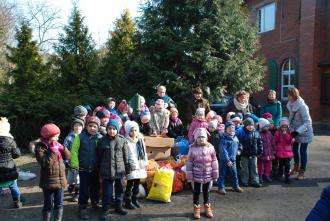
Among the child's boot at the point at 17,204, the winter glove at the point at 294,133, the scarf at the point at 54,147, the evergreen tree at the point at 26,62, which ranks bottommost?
the child's boot at the point at 17,204

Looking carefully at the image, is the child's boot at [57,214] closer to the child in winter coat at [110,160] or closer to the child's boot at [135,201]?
the child in winter coat at [110,160]

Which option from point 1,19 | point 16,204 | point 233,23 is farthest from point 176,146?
point 1,19

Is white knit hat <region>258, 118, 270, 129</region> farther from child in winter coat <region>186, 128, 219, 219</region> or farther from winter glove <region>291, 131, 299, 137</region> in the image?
child in winter coat <region>186, 128, 219, 219</region>

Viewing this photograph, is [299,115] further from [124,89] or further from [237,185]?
[124,89]

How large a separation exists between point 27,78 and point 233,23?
26.6 ft

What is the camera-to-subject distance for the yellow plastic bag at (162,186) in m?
6.18

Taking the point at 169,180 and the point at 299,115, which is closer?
the point at 169,180

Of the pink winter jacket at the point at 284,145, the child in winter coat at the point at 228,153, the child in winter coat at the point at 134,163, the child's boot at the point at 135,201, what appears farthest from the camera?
the pink winter jacket at the point at 284,145

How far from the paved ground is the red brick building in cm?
1059

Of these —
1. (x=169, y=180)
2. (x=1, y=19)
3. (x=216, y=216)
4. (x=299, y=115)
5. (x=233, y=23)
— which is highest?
(x=1, y=19)

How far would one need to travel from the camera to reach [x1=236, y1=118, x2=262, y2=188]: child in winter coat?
712 cm

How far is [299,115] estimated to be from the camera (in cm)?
757

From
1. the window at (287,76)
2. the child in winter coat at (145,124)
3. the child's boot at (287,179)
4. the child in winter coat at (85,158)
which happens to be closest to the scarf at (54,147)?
the child in winter coat at (85,158)

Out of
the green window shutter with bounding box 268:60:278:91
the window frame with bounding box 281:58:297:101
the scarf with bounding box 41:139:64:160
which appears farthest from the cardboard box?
the green window shutter with bounding box 268:60:278:91
